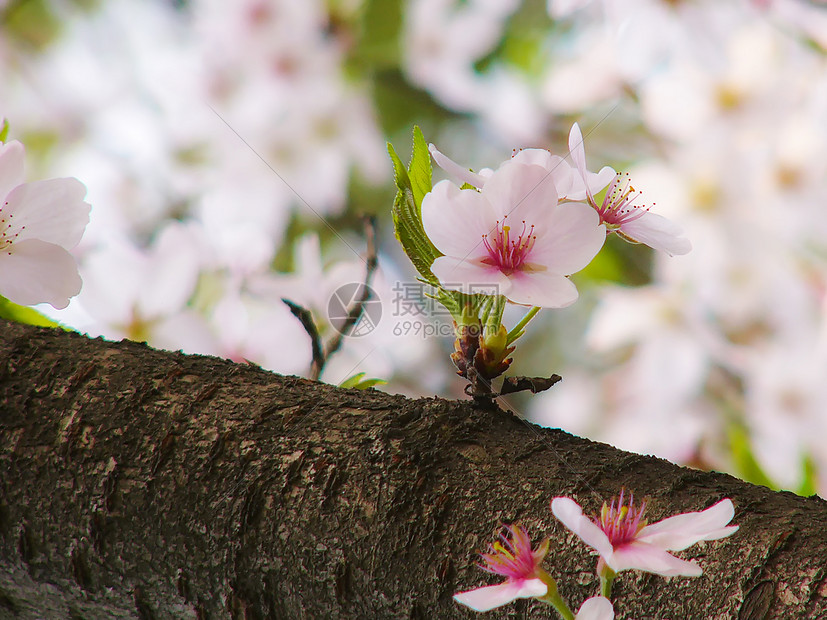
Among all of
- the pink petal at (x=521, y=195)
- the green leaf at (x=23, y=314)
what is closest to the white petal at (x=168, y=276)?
the green leaf at (x=23, y=314)

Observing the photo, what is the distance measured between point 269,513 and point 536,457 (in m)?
0.09

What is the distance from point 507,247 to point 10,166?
0.57 ft

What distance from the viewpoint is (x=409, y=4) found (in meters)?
1.38

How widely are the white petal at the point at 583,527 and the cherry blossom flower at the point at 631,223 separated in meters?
0.10

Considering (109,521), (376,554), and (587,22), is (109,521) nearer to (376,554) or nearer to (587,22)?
(376,554)

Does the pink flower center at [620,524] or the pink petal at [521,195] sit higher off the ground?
the pink petal at [521,195]

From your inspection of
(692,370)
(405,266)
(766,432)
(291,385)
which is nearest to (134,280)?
(291,385)

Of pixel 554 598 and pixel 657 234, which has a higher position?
pixel 657 234

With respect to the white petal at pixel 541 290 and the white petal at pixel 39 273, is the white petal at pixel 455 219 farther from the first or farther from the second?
the white petal at pixel 39 273

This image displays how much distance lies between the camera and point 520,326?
10.4 inches

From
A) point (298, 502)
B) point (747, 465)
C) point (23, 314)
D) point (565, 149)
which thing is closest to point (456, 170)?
point (298, 502)

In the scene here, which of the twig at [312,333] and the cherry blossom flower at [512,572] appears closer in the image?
the cherry blossom flower at [512,572]

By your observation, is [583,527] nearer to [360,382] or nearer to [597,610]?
[597,610]

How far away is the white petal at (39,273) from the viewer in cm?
25
